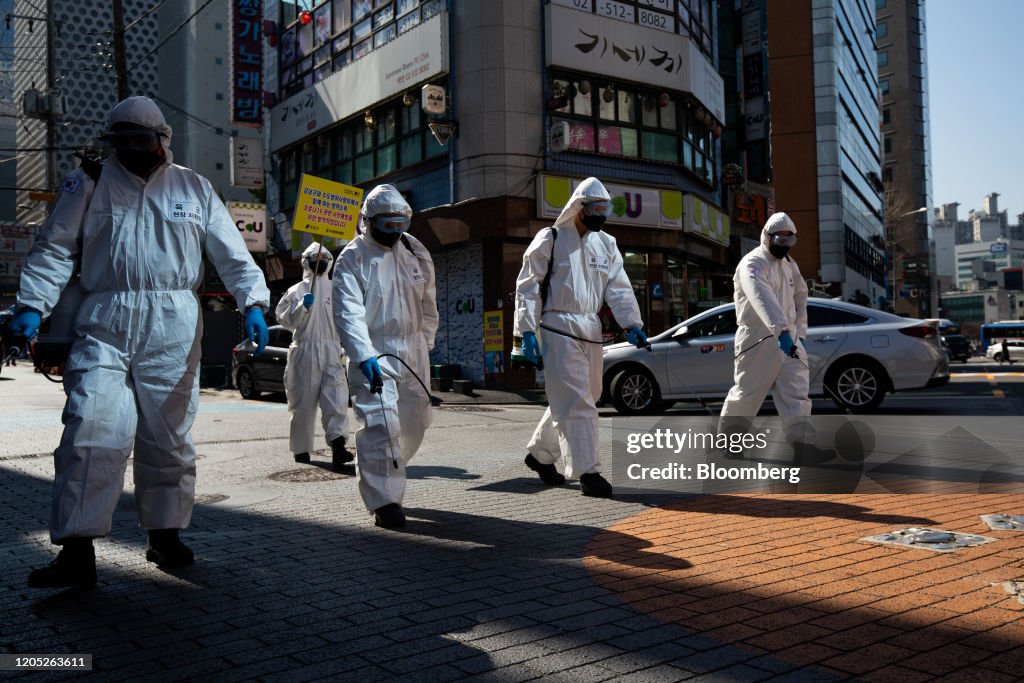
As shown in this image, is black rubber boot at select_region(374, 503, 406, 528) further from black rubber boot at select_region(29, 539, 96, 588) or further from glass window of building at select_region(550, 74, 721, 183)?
glass window of building at select_region(550, 74, 721, 183)

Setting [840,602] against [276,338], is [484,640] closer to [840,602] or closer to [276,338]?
[840,602]

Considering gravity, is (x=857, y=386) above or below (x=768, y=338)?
below

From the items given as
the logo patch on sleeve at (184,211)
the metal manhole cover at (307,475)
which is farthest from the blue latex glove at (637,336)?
the logo patch on sleeve at (184,211)

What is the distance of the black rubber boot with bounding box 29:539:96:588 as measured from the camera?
358cm

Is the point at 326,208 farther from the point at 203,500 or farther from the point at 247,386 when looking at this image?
the point at 203,500

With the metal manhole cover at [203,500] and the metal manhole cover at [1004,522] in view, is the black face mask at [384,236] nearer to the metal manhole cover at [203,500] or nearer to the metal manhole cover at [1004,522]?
the metal manhole cover at [203,500]

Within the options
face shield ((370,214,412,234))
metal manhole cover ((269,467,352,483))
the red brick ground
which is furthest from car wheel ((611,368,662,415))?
face shield ((370,214,412,234))

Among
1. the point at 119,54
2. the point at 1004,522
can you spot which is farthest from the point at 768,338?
the point at 119,54

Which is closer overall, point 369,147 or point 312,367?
point 312,367

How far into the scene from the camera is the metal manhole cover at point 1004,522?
4508 millimetres

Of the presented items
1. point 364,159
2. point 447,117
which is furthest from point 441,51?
point 364,159

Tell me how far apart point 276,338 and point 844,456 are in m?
12.6

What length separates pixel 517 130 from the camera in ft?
68.1

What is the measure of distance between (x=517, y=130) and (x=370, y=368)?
1663 cm
